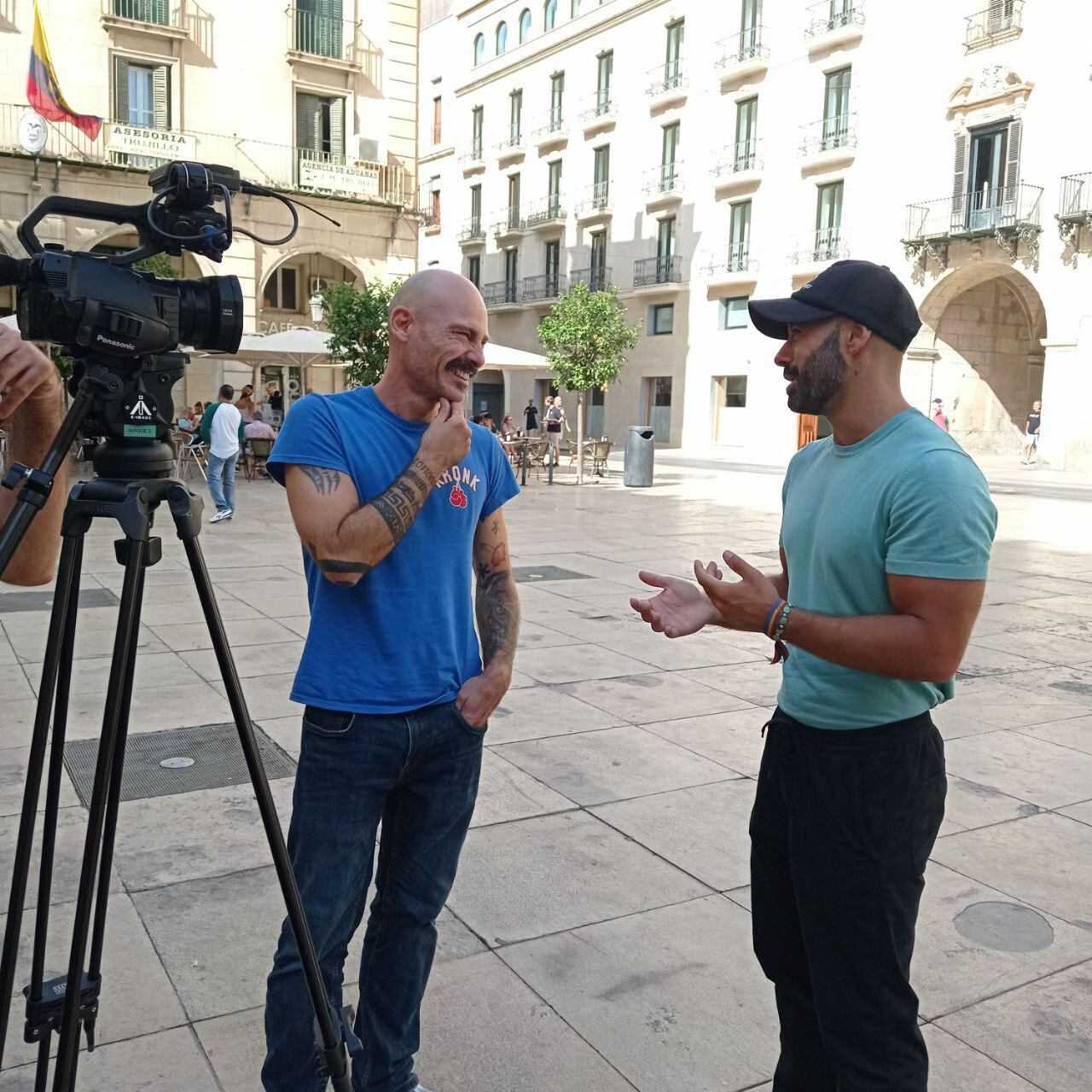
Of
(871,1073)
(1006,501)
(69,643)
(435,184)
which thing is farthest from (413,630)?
(435,184)

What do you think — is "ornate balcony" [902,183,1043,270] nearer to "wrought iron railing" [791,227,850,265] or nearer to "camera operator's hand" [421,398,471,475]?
"wrought iron railing" [791,227,850,265]

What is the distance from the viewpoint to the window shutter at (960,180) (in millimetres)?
29141

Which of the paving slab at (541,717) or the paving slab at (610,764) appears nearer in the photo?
the paving slab at (610,764)

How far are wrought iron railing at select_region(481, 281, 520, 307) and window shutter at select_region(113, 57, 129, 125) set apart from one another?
21146mm

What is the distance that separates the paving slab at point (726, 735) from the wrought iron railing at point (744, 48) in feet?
109

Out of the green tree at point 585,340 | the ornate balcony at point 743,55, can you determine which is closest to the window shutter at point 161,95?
the green tree at point 585,340

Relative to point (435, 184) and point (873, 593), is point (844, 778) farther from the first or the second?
point (435, 184)

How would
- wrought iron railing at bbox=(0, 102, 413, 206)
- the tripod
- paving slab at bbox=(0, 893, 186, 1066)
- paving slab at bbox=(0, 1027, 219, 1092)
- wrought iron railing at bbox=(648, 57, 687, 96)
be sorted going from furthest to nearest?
wrought iron railing at bbox=(648, 57, 687, 96) < wrought iron railing at bbox=(0, 102, 413, 206) < paving slab at bbox=(0, 893, 186, 1066) < paving slab at bbox=(0, 1027, 219, 1092) < the tripod

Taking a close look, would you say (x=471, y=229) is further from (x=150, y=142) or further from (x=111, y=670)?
(x=111, y=670)

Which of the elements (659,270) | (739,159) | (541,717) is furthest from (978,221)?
(541,717)

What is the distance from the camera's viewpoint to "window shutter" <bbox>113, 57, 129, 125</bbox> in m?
24.0

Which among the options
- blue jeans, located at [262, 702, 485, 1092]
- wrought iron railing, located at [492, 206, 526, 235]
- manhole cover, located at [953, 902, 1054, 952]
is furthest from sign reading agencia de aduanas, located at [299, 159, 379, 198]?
blue jeans, located at [262, 702, 485, 1092]

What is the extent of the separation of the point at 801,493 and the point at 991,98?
99.8 ft

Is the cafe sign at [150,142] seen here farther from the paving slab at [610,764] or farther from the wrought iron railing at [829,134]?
the paving slab at [610,764]
